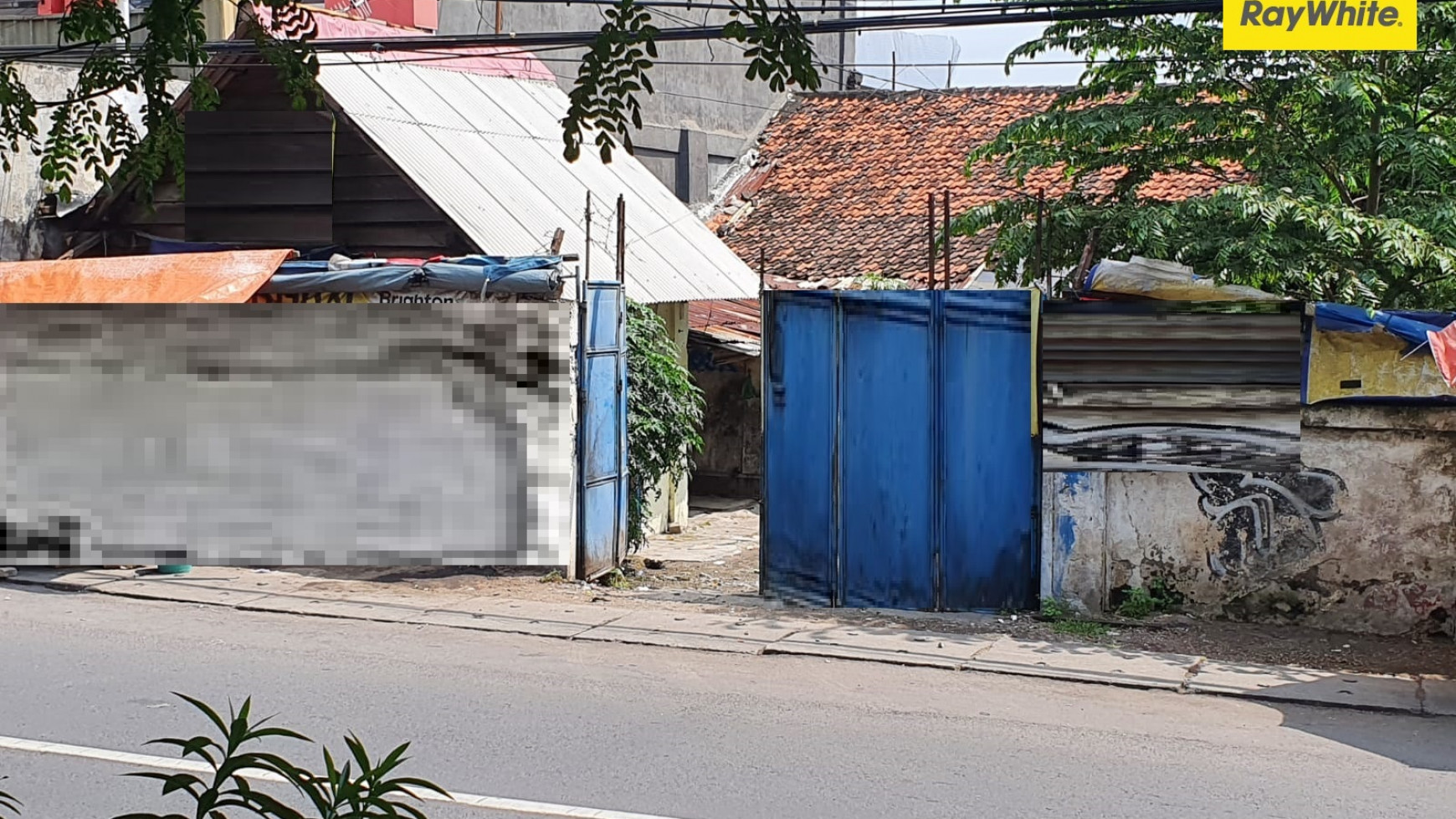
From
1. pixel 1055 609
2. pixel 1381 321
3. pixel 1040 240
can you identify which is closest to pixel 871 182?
pixel 1040 240

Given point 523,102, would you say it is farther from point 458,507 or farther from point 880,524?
point 880,524

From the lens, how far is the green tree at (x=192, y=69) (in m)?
3.06

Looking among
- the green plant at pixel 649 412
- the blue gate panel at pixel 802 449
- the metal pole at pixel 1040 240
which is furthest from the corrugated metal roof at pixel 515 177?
the metal pole at pixel 1040 240

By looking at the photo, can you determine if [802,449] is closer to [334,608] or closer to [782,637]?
→ [782,637]

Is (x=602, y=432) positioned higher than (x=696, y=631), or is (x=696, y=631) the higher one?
(x=602, y=432)

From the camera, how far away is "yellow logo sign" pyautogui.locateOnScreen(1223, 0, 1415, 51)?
9.80 metres

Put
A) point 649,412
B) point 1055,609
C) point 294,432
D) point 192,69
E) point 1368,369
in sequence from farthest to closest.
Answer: point 649,412 < point 294,432 < point 1055,609 < point 1368,369 < point 192,69

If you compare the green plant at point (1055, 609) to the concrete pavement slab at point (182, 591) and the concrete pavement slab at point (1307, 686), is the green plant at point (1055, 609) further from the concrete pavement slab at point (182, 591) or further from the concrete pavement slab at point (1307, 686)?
the concrete pavement slab at point (182, 591)

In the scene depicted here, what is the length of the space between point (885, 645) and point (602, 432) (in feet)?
11.0

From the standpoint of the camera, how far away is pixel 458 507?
1060 centimetres

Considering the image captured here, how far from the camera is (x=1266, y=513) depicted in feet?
29.1

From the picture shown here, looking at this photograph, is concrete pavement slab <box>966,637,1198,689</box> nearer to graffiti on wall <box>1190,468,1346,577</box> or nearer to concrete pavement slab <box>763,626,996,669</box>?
concrete pavement slab <box>763,626,996,669</box>

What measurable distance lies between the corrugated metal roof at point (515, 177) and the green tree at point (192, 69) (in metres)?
8.37

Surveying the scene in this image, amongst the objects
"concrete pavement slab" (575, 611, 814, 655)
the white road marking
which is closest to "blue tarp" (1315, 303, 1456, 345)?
"concrete pavement slab" (575, 611, 814, 655)
